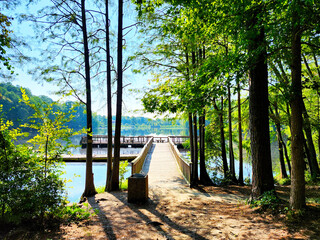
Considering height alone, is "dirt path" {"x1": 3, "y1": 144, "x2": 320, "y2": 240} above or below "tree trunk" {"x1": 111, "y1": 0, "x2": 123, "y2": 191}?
below

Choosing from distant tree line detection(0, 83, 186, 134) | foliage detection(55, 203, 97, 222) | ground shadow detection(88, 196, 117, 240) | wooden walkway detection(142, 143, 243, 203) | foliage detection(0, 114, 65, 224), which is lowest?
wooden walkway detection(142, 143, 243, 203)

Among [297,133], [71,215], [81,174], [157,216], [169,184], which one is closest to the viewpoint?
[297,133]

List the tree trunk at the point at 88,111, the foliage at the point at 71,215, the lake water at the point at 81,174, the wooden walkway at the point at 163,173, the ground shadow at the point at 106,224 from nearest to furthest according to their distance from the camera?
1. the ground shadow at the point at 106,224
2. the foliage at the point at 71,215
3. the tree trunk at the point at 88,111
4. the wooden walkway at the point at 163,173
5. the lake water at the point at 81,174

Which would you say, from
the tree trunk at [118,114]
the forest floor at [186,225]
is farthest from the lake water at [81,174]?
the forest floor at [186,225]

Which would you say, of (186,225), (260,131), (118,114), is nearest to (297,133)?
(260,131)

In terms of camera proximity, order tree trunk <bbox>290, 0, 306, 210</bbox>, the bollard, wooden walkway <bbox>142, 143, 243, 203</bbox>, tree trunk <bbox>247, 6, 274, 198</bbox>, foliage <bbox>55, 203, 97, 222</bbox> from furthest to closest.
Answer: wooden walkway <bbox>142, 143, 243, 203</bbox>
the bollard
tree trunk <bbox>247, 6, 274, 198</bbox>
foliage <bbox>55, 203, 97, 222</bbox>
tree trunk <bbox>290, 0, 306, 210</bbox>

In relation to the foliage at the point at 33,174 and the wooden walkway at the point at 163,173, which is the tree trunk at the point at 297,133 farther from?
the wooden walkway at the point at 163,173

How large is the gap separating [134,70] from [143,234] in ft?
23.4

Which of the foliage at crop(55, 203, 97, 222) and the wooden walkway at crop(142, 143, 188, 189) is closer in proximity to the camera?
the foliage at crop(55, 203, 97, 222)

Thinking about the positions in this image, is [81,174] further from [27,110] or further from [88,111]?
[27,110]

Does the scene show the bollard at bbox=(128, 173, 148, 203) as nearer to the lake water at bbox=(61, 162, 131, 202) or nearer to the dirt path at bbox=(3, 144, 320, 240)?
the dirt path at bbox=(3, 144, 320, 240)

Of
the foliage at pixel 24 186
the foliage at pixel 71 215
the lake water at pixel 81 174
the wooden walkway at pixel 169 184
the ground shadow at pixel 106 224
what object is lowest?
the lake water at pixel 81 174

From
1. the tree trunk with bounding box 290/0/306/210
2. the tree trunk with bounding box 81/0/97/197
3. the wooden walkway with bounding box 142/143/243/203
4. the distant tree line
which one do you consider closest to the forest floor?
the tree trunk with bounding box 290/0/306/210

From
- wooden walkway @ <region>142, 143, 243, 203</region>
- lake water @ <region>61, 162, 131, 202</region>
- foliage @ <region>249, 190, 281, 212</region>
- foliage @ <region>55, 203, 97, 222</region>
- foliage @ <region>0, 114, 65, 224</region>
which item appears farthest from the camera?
lake water @ <region>61, 162, 131, 202</region>
